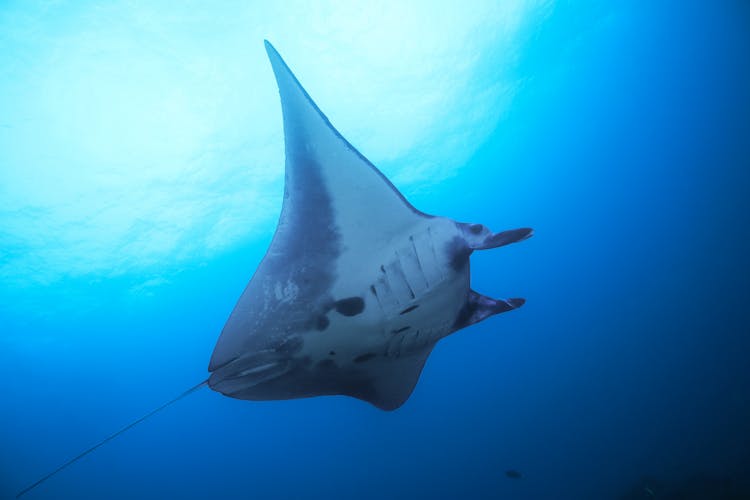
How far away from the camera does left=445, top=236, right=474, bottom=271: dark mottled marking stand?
2.12 m

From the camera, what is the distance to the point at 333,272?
2.13m

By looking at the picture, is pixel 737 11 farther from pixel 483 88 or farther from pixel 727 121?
pixel 483 88

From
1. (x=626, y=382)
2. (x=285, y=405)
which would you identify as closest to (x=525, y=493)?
(x=626, y=382)

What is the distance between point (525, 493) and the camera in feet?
66.3

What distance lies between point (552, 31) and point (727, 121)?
16.5m

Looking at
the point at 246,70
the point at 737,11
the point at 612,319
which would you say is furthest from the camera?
the point at 612,319

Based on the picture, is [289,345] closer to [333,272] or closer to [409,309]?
[333,272]

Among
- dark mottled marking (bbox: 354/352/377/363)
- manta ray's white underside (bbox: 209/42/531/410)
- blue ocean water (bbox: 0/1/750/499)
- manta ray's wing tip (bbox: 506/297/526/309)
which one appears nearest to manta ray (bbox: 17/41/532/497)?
manta ray's white underside (bbox: 209/42/531/410)

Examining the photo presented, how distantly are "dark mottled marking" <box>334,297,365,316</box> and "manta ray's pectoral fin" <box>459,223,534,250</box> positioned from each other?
780mm

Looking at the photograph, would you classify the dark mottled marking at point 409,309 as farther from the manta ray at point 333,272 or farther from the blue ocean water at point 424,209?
the blue ocean water at point 424,209

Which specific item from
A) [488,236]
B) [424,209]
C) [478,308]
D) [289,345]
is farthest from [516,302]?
[424,209]

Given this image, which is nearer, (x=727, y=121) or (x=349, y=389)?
(x=349, y=389)

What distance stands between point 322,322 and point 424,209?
48.1 feet

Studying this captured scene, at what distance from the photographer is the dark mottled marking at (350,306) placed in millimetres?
2146
